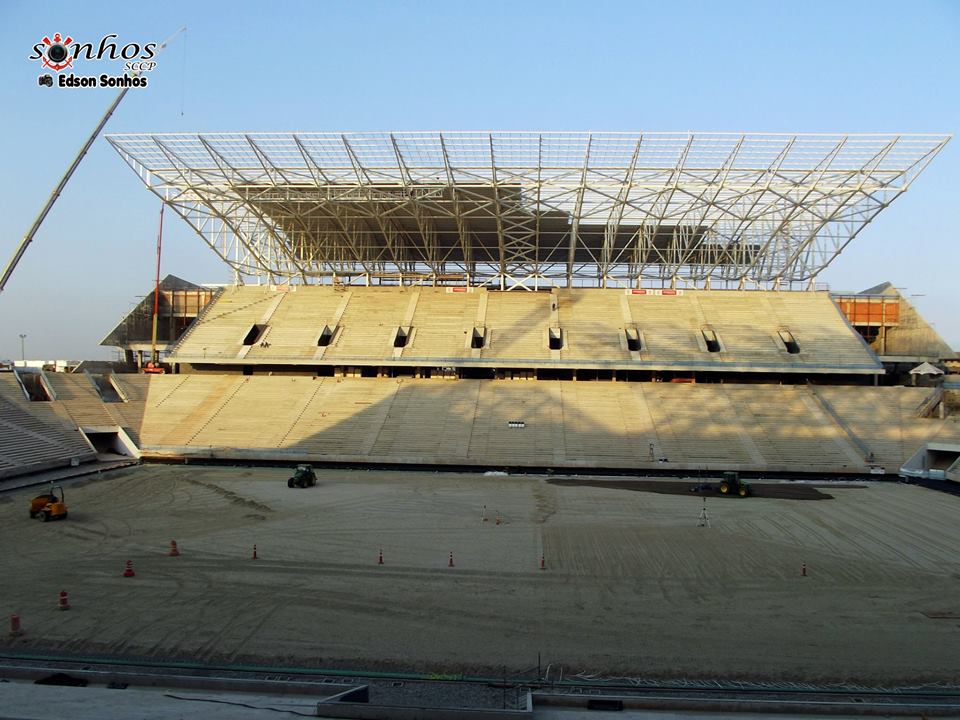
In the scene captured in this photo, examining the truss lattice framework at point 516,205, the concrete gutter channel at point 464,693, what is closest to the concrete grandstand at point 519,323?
the truss lattice framework at point 516,205

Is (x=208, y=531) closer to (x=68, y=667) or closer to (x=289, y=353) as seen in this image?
(x=68, y=667)

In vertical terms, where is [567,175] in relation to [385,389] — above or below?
above

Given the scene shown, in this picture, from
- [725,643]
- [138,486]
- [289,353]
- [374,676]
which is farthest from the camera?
[289,353]

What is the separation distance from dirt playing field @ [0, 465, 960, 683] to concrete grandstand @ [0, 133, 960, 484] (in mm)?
9257

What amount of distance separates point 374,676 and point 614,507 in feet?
47.1

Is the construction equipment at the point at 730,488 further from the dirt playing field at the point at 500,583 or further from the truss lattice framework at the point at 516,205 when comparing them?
the truss lattice framework at the point at 516,205

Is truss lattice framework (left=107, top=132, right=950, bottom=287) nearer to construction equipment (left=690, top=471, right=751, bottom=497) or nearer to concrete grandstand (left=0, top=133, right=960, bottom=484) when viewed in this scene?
concrete grandstand (left=0, top=133, right=960, bottom=484)

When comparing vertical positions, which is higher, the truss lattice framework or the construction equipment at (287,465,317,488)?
the truss lattice framework

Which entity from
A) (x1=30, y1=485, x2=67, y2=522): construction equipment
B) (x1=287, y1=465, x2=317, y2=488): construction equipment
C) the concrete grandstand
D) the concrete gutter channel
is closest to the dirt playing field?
(x1=30, y1=485, x2=67, y2=522): construction equipment

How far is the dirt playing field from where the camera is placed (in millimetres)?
10547

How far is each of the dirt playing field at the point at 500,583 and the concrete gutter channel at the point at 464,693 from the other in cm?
55

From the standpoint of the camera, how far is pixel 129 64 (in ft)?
84.4

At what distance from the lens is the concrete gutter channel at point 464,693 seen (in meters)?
7.63

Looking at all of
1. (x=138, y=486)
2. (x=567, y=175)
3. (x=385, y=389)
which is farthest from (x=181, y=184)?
(x=567, y=175)
